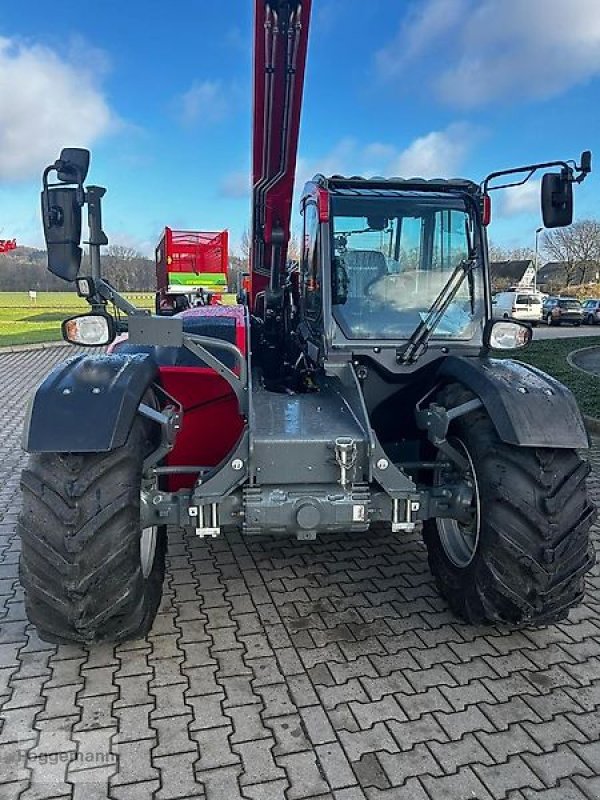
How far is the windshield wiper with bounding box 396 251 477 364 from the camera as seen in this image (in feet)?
12.6

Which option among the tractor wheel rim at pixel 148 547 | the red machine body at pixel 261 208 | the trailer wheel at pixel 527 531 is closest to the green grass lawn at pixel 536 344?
the red machine body at pixel 261 208

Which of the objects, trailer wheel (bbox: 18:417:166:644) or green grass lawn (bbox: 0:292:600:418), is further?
green grass lawn (bbox: 0:292:600:418)

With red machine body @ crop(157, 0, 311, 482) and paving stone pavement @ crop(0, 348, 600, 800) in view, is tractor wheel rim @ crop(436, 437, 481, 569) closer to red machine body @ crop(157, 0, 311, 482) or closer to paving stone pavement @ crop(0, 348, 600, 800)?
paving stone pavement @ crop(0, 348, 600, 800)

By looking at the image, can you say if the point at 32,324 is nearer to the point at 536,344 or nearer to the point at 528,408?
the point at 536,344

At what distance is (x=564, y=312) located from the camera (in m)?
32.3

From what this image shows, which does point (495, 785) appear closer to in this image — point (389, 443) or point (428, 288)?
point (389, 443)

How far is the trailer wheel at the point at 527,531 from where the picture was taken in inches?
122

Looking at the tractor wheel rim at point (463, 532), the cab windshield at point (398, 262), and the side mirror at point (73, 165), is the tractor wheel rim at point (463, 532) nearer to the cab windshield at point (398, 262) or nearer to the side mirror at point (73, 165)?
the cab windshield at point (398, 262)

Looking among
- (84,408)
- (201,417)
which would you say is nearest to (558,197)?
(201,417)

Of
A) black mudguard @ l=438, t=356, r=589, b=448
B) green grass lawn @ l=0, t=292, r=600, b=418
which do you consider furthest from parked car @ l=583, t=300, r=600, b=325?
black mudguard @ l=438, t=356, r=589, b=448

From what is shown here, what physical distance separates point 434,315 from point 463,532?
1304 millimetres

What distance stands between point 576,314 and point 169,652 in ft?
108

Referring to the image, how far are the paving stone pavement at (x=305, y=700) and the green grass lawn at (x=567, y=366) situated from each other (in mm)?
6042

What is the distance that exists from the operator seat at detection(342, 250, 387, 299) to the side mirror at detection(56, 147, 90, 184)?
156 cm
